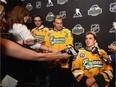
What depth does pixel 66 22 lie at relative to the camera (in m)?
4.93

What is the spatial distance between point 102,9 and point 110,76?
1.35m

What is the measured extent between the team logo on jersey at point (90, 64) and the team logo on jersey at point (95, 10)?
117cm

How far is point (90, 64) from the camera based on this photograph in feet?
11.4

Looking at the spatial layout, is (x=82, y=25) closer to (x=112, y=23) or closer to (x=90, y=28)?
(x=90, y=28)

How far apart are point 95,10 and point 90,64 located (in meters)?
1.28

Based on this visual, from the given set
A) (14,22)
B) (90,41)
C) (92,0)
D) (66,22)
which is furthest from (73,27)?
(14,22)

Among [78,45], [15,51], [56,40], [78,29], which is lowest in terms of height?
[78,45]

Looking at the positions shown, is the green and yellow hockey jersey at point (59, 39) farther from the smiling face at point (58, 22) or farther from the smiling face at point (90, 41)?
the smiling face at point (90, 41)

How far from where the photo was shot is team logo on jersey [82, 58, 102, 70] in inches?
136

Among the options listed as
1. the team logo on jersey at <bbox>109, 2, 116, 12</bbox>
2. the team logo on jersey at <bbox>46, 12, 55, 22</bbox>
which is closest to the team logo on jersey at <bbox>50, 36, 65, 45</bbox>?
the team logo on jersey at <bbox>109, 2, 116, 12</bbox>

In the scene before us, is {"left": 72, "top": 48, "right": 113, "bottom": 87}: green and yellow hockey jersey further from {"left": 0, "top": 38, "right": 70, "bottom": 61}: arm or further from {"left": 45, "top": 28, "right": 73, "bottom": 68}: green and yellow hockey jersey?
{"left": 0, "top": 38, "right": 70, "bottom": 61}: arm

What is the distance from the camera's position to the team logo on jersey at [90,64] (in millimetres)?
3451

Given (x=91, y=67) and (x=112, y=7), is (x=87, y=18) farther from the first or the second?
(x=91, y=67)

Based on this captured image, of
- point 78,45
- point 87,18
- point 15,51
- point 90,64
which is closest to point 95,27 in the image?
point 87,18
